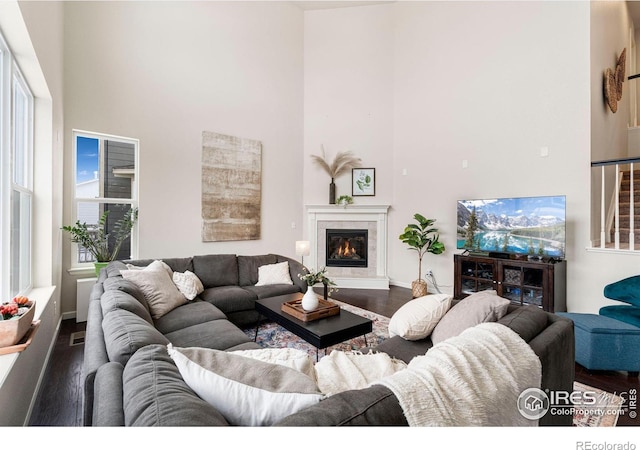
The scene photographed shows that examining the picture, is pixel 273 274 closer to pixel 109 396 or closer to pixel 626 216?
pixel 109 396

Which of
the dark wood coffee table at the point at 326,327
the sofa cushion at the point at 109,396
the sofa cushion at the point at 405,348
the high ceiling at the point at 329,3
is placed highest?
the high ceiling at the point at 329,3

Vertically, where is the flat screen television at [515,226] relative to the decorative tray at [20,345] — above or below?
above

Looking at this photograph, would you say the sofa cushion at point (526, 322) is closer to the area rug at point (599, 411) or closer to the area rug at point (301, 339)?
the area rug at point (599, 411)

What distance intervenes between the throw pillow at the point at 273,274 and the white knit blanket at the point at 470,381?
2790 millimetres

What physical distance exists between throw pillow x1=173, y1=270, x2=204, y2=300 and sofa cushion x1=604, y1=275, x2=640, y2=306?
4055 mm

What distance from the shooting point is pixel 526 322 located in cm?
151

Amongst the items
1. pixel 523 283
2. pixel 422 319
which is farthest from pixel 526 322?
pixel 523 283

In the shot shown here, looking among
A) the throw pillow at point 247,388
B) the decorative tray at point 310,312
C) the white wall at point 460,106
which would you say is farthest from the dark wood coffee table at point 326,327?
the white wall at point 460,106

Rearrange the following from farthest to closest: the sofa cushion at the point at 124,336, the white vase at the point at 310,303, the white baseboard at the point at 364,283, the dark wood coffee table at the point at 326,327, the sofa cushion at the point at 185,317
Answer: the white baseboard at the point at 364,283 → the white vase at the point at 310,303 → the sofa cushion at the point at 185,317 → the dark wood coffee table at the point at 326,327 → the sofa cushion at the point at 124,336

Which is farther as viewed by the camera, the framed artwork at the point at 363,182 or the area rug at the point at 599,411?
the framed artwork at the point at 363,182

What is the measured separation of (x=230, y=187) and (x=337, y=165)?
6.61 ft


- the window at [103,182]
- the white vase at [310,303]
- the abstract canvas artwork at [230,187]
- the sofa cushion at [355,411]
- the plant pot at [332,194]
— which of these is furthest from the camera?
the plant pot at [332,194]

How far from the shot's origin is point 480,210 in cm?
420

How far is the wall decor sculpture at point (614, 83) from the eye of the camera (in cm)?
398
